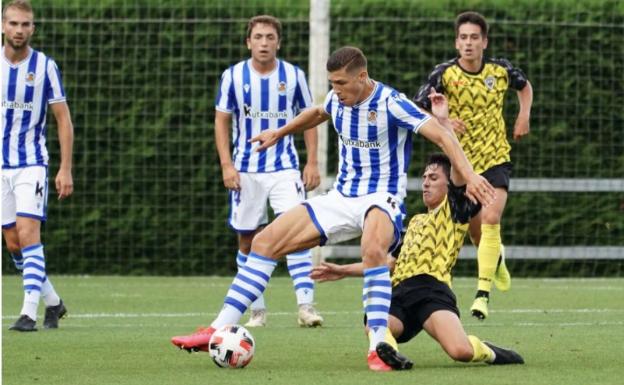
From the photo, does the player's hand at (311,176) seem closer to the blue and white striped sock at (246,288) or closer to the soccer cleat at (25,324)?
the soccer cleat at (25,324)

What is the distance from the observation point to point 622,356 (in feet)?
26.3

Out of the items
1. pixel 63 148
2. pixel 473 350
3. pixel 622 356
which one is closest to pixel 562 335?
pixel 622 356

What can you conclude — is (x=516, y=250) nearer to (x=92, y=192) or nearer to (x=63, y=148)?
(x=92, y=192)

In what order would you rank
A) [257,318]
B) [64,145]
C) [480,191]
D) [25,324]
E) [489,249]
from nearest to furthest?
[480,191]
[25,324]
[64,145]
[257,318]
[489,249]

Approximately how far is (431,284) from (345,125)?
935 millimetres

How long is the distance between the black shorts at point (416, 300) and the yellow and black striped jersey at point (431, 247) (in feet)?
0.15

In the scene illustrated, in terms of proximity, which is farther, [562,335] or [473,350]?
[562,335]

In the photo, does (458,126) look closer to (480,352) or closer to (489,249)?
(489,249)

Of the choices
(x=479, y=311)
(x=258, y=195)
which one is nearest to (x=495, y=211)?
(x=479, y=311)

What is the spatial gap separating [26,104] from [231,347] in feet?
10.1

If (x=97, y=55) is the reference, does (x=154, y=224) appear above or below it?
below

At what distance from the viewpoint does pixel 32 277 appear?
31.7 feet

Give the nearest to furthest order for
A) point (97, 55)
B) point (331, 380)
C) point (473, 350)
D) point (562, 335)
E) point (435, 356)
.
A: point (331, 380) < point (473, 350) < point (435, 356) < point (562, 335) < point (97, 55)

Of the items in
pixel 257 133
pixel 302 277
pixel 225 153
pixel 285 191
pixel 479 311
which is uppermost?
pixel 257 133
